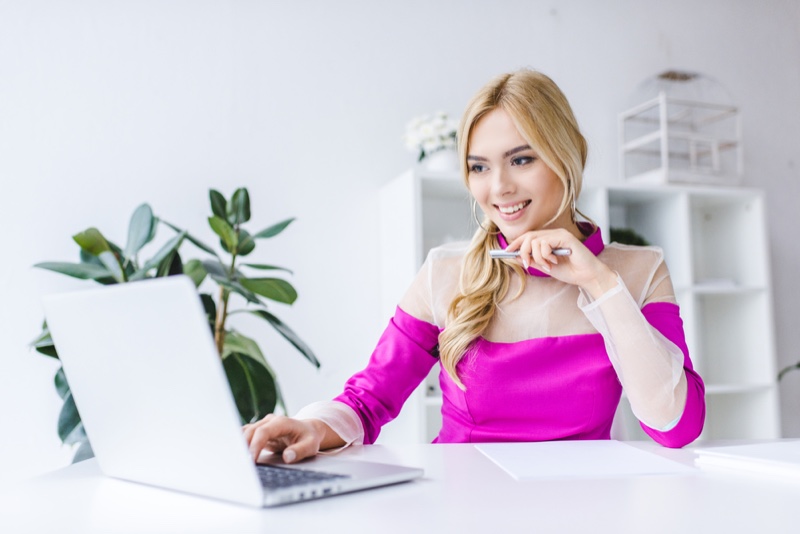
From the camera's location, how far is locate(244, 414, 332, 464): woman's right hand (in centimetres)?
92

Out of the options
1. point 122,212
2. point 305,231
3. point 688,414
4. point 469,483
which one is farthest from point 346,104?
point 469,483

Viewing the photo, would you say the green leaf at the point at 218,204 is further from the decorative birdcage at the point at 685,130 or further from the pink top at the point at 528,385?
the decorative birdcage at the point at 685,130

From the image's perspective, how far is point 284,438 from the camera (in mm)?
977

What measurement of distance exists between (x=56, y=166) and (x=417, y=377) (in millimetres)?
1533

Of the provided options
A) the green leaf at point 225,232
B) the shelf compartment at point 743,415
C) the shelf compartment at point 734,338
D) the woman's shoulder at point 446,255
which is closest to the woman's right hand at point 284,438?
the woman's shoulder at point 446,255

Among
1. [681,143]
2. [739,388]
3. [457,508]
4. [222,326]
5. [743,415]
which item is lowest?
[743,415]

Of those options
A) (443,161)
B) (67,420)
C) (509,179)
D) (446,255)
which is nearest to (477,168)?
(509,179)

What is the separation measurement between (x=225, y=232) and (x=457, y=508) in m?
1.50

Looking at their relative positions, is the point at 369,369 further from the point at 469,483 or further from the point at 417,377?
the point at 469,483

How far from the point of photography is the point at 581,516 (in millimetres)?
647

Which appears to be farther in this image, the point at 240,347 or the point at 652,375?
the point at 240,347

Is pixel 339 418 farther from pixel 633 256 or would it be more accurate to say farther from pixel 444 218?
pixel 444 218

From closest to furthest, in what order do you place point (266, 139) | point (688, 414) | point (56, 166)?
point (688, 414), point (56, 166), point (266, 139)

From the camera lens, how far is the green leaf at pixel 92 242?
187cm
